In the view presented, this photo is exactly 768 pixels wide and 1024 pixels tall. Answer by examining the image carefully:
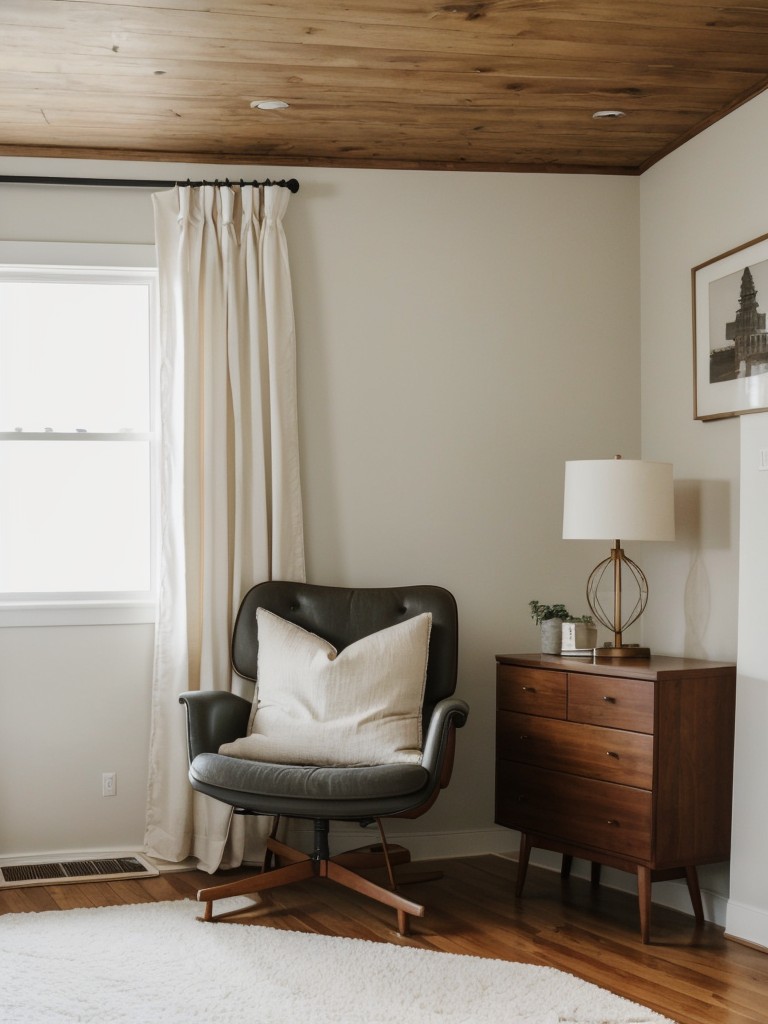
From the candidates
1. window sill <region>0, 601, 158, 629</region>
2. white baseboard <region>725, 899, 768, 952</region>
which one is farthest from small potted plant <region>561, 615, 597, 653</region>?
window sill <region>0, 601, 158, 629</region>

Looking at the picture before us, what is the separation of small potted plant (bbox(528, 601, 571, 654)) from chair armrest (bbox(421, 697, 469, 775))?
1.75 feet

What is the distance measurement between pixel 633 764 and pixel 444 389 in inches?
64.5

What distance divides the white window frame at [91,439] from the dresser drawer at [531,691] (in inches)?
51.8

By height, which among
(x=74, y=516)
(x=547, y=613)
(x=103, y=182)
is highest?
(x=103, y=182)

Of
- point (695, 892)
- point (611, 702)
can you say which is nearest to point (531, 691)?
point (611, 702)

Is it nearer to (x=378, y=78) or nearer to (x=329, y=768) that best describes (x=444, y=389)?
(x=378, y=78)

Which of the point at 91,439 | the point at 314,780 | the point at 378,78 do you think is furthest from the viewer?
the point at 91,439

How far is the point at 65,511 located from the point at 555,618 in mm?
1871

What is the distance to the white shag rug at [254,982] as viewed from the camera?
252 centimetres

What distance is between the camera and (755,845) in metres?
3.12

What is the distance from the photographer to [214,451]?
12.6ft

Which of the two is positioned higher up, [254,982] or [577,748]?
[577,748]

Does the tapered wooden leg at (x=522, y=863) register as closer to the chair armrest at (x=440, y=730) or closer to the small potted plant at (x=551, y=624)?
the chair armrest at (x=440, y=730)

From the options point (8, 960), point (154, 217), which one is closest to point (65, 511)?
point (154, 217)
